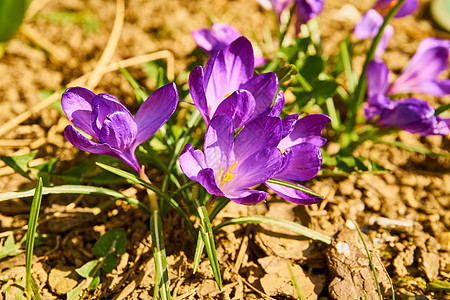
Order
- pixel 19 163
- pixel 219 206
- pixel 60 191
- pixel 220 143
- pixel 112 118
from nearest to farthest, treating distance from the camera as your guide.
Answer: pixel 112 118
pixel 220 143
pixel 60 191
pixel 219 206
pixel 19 163

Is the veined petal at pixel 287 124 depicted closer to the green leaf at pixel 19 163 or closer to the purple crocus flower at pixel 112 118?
the purple crocus flower at pixel 112 118

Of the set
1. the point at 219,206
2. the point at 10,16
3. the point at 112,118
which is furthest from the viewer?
the point at 10,16

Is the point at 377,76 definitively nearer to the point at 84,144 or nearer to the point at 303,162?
the point at 303,162

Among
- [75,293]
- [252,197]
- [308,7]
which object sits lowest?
[75,293]

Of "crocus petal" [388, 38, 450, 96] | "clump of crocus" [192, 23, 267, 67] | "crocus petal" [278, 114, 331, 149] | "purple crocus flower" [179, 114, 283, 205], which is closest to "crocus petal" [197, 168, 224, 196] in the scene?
"purple crocus flower" [179, 114, 283, 205]

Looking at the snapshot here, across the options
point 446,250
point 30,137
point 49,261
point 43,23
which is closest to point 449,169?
point 446,250

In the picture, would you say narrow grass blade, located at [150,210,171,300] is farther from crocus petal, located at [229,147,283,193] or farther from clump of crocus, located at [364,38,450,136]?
clump of crocus, located at [364,38,450,136]

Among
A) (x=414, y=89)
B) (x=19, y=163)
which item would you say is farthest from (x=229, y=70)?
(x=414, y=89)
